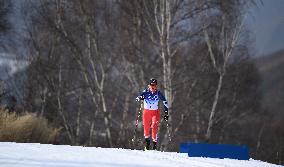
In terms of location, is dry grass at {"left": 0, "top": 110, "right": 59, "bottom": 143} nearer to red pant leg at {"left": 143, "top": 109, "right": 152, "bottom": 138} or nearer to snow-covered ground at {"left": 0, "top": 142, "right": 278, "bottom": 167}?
red pant leg at {"left": 143, "top": 109, "right": 152, "bottom": 138}

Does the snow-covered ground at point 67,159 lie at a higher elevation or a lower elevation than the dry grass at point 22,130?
lower

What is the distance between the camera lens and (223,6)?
1634 cm

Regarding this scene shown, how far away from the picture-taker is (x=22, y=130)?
1072 centimetres

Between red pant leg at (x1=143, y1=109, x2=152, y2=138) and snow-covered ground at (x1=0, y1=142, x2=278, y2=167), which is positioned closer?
snow-covered ground at (x1=0, y1=142, x2=278, y2=167)

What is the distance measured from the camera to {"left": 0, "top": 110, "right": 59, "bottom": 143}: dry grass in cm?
1030

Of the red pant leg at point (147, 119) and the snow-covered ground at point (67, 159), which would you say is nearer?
the snow-covered ground at point (67, 159)

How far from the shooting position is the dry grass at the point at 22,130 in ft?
33.8

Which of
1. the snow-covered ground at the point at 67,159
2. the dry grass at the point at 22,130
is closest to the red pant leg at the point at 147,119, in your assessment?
the dry grass at the point at 22,130

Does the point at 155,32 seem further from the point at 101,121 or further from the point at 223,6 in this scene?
the point at 101,121

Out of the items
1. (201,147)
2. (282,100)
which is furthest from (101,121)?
(282,100)

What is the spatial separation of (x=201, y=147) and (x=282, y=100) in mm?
66855

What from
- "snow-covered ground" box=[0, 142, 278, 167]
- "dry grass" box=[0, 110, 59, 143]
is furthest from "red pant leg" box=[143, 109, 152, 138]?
"snow-covered ground" box=[0, 142, 278, 167]

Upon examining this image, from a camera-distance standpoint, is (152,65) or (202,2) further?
(152,65)

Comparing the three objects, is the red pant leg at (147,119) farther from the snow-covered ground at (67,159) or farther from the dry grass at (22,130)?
the snow-covered ground at (67,159)
